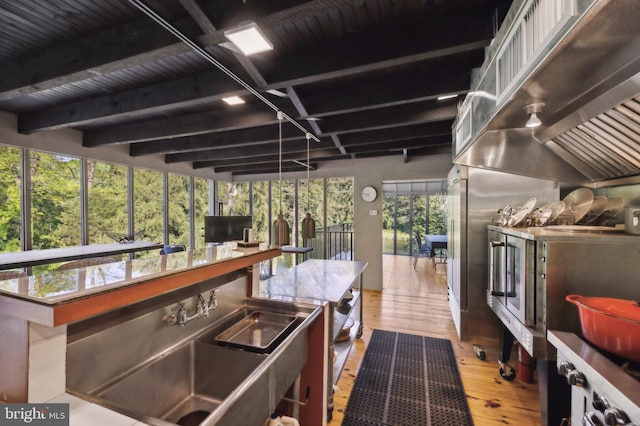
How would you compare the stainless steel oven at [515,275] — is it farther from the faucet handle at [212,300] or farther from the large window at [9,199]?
the large window at [9,199]

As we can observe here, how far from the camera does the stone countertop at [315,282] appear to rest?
199cm

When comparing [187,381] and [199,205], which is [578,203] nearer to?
[187,381]

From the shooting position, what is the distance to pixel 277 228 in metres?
2.17

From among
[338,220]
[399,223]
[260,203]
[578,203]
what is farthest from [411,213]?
[578,203]

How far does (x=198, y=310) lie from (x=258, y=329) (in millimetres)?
467

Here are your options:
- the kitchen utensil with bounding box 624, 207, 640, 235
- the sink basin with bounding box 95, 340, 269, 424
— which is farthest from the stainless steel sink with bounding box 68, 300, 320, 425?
the kitchen utensil with bounding box 624, 207, 640, 235

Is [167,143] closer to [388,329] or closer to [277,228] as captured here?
[277,228]

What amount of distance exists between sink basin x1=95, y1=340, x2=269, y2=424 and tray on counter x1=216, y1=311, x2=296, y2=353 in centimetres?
12

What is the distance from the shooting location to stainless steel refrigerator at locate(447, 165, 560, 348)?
2.77 metres

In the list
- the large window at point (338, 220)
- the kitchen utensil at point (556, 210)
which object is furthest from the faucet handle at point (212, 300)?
the large window at point (338, 220)

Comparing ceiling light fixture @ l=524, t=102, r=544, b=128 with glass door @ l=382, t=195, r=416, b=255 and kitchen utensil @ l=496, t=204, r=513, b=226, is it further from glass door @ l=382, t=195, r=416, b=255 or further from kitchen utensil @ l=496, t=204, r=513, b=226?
glass door @ l=382, t=195, r=416, b=255

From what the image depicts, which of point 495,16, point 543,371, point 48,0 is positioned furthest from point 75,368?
point 495,16

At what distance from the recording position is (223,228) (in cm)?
536

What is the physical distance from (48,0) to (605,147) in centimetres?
361
